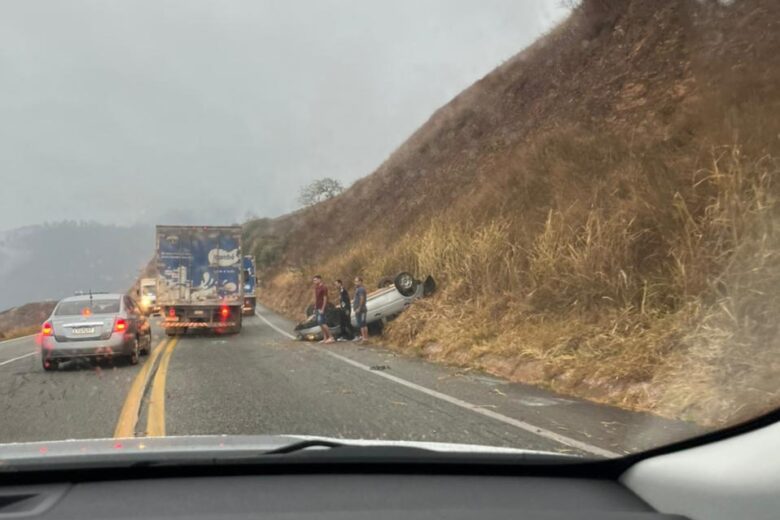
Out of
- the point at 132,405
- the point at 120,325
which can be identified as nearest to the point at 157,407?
the point at 132,405

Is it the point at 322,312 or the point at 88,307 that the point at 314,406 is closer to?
the point at 88,307

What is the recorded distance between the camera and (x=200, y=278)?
23.3m

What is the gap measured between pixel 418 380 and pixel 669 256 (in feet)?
14.8

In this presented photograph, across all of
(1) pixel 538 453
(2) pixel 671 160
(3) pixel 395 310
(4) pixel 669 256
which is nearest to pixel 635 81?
(2) pixel 671 160

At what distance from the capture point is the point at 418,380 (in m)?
10.6

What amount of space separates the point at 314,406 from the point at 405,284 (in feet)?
34.6

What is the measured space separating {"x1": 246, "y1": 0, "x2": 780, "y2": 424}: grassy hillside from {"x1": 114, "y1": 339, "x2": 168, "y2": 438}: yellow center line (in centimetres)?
547

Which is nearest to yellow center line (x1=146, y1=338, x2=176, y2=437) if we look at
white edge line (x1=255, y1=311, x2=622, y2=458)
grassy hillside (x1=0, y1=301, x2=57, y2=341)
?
white edge line (x1=255, y1=311, x2=622, y2=458)

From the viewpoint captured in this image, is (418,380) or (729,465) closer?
(729,465)

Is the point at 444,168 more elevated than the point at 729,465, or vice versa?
the point at 444,168

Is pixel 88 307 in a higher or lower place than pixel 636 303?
higher

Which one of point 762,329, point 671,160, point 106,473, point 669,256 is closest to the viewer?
point 106,473

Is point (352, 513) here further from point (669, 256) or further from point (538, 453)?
point (669, 256)

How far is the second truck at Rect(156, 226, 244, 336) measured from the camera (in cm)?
2259
